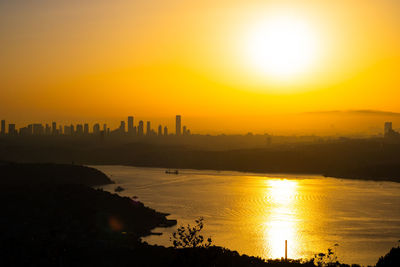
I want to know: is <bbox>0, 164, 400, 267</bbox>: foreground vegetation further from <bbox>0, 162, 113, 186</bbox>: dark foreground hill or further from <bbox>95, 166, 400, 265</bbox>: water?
<bbox>0, 162, 113, 186</bbox>: dark foreground hill

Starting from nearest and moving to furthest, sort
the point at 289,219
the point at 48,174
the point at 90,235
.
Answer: the point at 90,235
the point at 289,219
the point at 48,174

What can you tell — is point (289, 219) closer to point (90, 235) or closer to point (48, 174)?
point (90, 235)

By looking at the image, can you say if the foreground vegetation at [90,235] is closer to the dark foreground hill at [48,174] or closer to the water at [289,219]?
the water at [289,219]

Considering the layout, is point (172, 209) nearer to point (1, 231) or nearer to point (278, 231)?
point (278, 231)

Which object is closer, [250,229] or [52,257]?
[52,257]

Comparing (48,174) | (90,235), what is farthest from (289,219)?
(48,174)

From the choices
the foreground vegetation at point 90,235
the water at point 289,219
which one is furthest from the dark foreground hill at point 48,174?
the foreground vegetation at point 90,235

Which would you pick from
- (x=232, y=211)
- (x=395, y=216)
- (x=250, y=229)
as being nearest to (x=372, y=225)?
(x=395, y=216)

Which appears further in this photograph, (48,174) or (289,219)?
(48,174)
